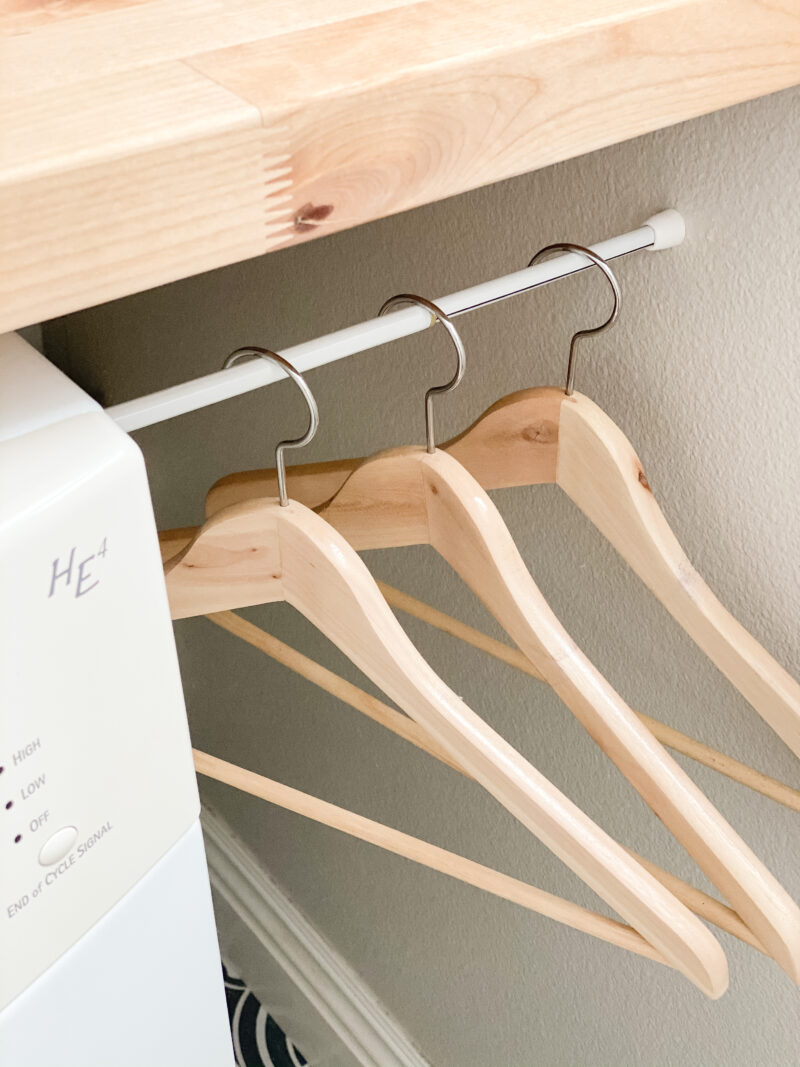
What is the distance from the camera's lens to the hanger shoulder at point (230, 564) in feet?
1.77

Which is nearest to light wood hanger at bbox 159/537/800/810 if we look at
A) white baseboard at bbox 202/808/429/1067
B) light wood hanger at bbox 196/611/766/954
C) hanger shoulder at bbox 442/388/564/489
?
light wood hanger at bbox 196/611/766/954

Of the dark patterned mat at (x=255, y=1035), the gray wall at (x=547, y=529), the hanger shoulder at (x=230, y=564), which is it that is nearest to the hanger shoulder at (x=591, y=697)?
the hanger shoulder at (x=230, y=564)

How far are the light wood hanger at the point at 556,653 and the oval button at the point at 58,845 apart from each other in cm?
28

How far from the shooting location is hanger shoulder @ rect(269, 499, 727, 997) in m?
0.53

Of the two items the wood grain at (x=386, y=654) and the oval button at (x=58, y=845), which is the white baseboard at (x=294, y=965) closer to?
the wood grain at (x=386, y=654)

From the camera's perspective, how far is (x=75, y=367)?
1690mm

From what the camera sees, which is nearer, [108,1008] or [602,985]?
[108,1008]

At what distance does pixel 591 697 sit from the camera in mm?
576

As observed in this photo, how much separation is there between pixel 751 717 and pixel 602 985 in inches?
16.8

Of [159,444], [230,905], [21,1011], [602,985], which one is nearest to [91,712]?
[21,1011]

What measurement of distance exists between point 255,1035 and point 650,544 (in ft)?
4.18

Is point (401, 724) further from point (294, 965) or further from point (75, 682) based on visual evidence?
point (294, 965)

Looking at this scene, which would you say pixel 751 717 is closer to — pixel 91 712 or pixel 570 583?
pixel 570 583

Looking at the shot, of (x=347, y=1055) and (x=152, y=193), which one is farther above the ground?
(x=152, y=193)
